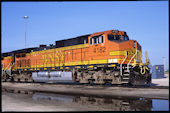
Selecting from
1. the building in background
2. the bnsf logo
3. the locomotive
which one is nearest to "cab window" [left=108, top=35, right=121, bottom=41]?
the locomotive

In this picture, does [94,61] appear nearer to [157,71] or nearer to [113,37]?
[113,37]

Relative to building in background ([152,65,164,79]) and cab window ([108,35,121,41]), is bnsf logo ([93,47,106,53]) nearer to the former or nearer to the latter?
cab window ([108,35,121,41])

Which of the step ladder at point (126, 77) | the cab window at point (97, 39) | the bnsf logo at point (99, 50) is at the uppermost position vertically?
the cab window at point (97, 39)

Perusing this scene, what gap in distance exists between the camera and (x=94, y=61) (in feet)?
50.7

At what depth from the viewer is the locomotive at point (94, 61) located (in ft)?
46.0

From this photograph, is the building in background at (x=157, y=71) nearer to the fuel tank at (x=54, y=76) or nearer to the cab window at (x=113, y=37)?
the fuel tank at (x=54, y=76)

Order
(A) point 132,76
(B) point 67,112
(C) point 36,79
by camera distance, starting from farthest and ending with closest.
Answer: (C) point 36,79 < (A) point 132,76 < (B) point 67,112

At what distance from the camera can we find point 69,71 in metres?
17.6

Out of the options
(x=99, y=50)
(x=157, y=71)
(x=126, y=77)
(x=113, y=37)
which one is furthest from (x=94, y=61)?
(x=157, y=71)

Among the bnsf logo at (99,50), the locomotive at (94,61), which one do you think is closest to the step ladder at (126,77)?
the locomotive at (94,61)

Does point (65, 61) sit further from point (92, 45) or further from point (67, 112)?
point (67, 112)

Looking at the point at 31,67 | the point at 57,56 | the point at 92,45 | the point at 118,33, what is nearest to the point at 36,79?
the point at 31,67

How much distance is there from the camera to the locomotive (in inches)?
551

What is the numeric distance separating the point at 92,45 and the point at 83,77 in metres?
2.70
